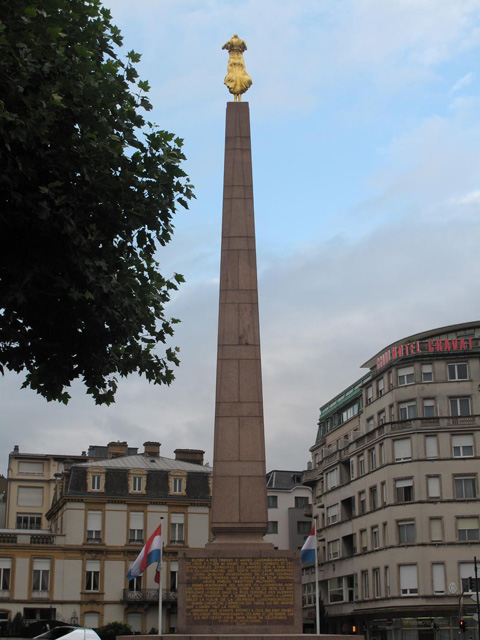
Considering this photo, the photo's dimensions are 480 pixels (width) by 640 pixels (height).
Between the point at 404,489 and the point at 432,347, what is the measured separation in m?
8.93

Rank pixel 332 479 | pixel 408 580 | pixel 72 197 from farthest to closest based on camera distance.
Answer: pixel 332 479, pixel 408 580, pixel 72 197

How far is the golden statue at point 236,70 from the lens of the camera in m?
25.9

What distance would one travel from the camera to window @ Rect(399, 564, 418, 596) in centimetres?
5391

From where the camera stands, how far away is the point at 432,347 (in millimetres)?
57656

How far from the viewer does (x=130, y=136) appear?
583 inches

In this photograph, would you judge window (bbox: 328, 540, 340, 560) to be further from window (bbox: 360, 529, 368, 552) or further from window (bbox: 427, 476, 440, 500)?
window (bbox: 427, 476, 440, 500)

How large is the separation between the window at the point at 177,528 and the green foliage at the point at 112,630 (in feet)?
24.4

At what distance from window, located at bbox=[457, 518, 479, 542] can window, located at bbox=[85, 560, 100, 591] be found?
76.3 ft

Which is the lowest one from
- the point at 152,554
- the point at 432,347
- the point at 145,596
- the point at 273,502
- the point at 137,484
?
the point at 145,596

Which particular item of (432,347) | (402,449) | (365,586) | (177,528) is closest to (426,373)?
(432,347)

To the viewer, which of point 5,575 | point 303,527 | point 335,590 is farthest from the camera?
point 303,527

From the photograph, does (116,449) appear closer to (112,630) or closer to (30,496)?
(30,496)

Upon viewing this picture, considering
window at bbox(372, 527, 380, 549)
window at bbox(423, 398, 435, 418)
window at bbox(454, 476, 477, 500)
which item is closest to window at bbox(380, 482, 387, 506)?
window at bbox(372, 527, 380, 549)

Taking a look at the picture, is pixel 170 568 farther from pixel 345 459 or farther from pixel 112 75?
pixel 112 75
